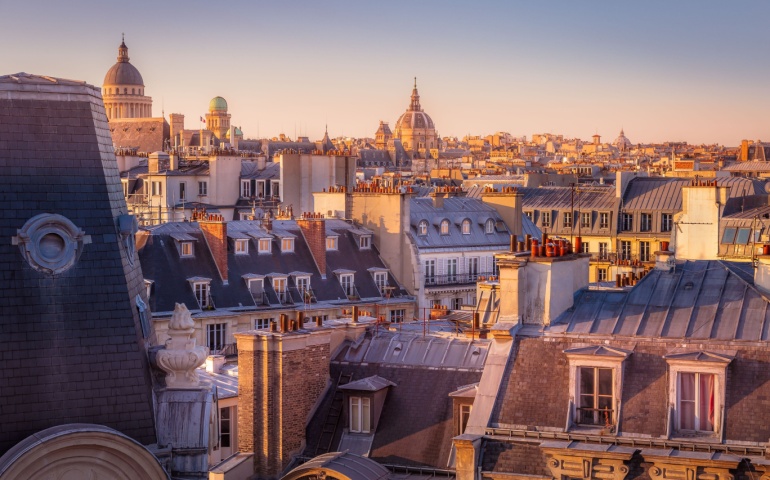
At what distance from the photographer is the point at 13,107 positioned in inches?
834

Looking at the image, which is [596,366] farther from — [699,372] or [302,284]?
[302,284]

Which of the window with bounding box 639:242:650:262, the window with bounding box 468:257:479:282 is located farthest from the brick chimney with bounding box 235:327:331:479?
the window with bounding box 639:242:650:262

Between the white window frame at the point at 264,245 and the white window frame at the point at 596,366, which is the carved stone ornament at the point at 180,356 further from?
the white window frame at the point at 264,245

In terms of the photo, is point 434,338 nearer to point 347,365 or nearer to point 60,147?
point 347,365

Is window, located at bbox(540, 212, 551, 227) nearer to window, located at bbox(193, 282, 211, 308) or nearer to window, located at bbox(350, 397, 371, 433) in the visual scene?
window, located at bbox(193, 282, 211, 308)

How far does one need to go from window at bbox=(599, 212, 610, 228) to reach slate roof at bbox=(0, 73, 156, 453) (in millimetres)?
64931

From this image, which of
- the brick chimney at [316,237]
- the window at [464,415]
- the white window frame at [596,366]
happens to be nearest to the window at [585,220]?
the brick chimney at [316,237]

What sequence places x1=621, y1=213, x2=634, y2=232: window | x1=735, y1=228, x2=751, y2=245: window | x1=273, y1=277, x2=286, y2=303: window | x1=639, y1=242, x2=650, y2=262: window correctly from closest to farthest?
x1=273, y1=277, x2=286, y2=303: window → x1=735, y1=228, x2=751, y2=245: window → x1=639, y1=242, x2=650, y2=262: window → x1=621, y1=213, x2=634, y2=232: window

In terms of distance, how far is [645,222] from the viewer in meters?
83.6

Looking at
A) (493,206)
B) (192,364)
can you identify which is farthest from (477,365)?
(493,206)

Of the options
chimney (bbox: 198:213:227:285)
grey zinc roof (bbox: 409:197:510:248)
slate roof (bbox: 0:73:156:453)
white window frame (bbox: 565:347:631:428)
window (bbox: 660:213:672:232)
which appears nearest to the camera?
slate roof (bbox: 0:73:156:453)

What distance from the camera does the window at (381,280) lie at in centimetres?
6106

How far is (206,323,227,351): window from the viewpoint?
5372cm

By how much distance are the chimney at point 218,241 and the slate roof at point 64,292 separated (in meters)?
34.3
